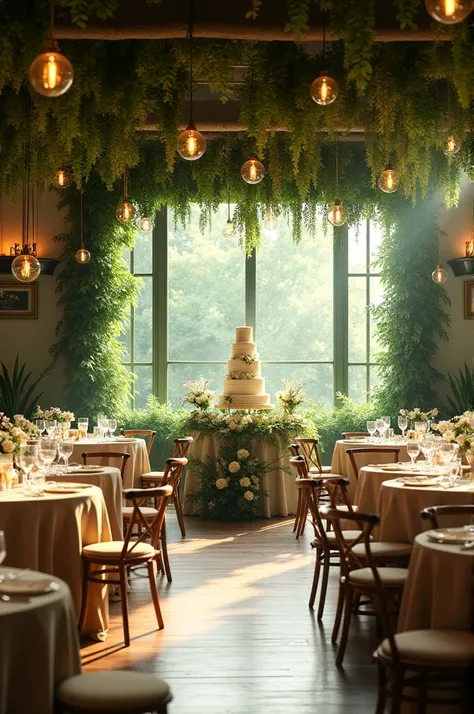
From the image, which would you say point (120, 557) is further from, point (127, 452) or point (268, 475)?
point (268, 475)

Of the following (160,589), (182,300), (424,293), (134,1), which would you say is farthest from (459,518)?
(182,300)

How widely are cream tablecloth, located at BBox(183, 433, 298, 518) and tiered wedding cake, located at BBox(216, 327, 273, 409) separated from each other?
0.58 metres

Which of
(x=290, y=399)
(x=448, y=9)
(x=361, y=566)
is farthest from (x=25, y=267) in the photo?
(x=448, y=9)

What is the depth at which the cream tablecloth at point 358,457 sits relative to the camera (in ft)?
28.5

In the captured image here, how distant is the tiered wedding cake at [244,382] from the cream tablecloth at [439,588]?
686cm

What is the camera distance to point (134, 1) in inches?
234

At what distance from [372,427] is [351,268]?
12.8ft

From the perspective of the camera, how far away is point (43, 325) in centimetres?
1203

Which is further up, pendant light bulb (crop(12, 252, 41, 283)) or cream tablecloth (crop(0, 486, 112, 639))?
pendant light bulb (crop(12, 252, 41, 283))

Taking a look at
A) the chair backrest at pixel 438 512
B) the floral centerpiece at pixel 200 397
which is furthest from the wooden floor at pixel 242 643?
the floral centerpiece at pixel 200 397

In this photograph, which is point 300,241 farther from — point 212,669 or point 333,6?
point 212,669

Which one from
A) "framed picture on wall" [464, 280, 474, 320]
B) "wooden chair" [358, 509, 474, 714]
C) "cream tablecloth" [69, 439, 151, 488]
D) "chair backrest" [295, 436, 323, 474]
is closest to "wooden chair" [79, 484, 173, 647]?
"wooden chair" [358, 509, 474, 714]

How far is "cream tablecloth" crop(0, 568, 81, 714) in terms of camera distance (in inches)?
111

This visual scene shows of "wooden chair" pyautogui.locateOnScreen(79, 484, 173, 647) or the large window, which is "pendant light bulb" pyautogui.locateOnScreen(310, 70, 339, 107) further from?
the large window
